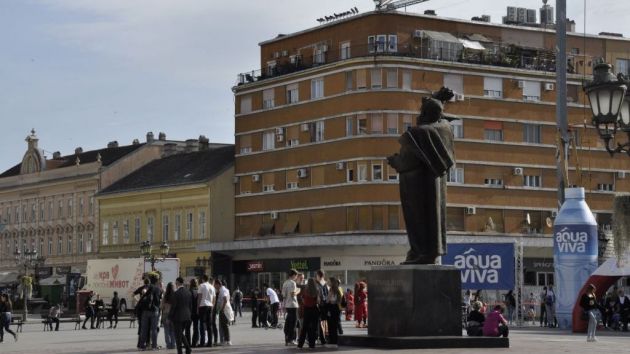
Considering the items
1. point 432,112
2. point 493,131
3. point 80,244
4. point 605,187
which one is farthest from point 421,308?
point 80,244

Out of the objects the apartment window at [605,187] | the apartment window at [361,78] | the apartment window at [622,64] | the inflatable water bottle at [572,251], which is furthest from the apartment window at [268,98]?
the inflatable water bottle at [572,251]

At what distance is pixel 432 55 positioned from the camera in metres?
76.2

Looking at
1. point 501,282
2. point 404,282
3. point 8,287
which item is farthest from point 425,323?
point 8,287

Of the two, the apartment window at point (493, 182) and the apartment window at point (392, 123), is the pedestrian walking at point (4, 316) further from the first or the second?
the apartment window at point (493, 182)

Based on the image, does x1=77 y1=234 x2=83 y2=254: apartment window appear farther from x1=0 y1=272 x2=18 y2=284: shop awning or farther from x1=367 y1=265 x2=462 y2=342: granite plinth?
x1=367 y1=265 x2=462 y2=342: granite plinth

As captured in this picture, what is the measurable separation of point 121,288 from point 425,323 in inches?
1954

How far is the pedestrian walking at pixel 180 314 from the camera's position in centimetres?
2617

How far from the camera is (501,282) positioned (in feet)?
140

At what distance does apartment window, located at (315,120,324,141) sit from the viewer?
78.0m

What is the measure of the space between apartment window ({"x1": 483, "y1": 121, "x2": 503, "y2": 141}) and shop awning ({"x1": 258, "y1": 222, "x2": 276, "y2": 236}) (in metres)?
14.0

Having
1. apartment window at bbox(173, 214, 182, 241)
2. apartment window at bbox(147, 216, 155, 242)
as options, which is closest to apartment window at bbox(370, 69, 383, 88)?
apartment window at bbox(173, 214, 182, 241)

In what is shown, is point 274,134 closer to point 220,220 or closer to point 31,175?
point 220,220

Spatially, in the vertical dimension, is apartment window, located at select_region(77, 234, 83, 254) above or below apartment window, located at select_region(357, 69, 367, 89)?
below

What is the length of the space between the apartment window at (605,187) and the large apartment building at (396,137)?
0.19 ft
